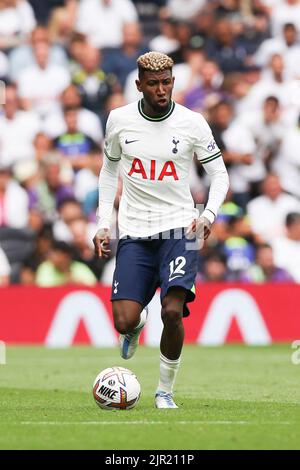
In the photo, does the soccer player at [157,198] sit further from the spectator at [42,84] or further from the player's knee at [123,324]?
the spectator at [42,84]

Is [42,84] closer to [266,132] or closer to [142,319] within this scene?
[266,132]

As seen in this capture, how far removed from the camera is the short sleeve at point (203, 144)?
9.80 meters

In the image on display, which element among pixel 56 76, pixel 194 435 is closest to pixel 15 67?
pixel 56 76

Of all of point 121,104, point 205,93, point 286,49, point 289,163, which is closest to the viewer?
point 289,163

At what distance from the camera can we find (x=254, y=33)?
72.7ft

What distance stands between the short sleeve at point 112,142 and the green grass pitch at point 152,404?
2023 mm

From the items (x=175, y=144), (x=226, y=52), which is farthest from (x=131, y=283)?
(x=226, y=52)

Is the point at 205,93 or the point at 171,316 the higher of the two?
the point at 205,93

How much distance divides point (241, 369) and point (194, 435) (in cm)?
645

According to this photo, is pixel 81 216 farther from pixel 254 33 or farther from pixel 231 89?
pixel 254 33

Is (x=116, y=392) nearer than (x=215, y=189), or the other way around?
(x=116, y=392)

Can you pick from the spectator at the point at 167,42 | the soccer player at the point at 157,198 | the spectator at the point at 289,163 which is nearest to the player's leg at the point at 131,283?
the soccer player at the point at 157,198

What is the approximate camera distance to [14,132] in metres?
20.5

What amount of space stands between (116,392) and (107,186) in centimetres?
172
